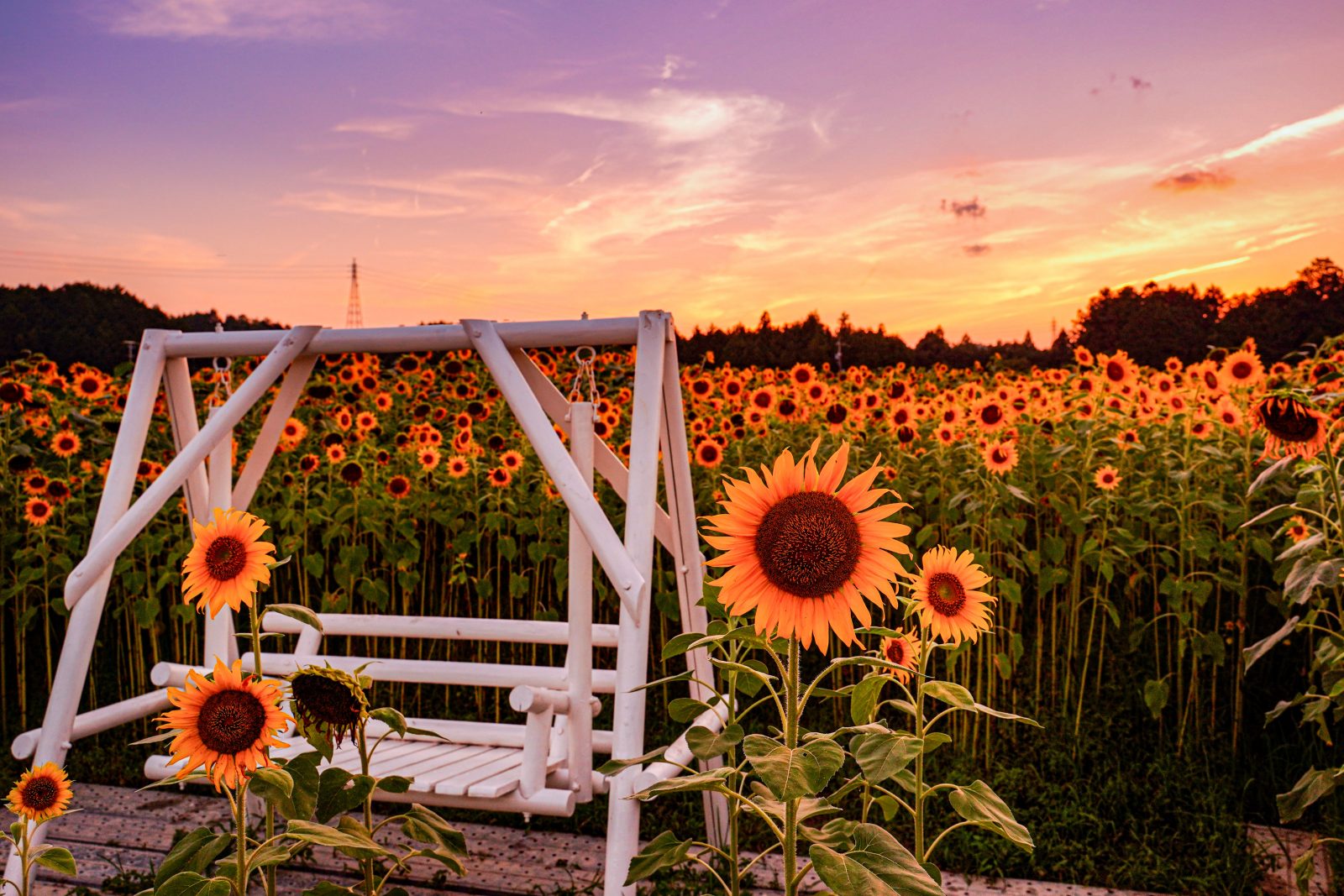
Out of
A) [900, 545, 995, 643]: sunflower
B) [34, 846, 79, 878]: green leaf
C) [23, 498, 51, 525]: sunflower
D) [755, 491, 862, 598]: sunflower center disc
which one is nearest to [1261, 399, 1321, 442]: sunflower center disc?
[900, 545, 995, 643]: sunflower

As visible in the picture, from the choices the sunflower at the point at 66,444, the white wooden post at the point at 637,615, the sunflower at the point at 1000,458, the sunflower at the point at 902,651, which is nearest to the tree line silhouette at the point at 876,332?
the sunflower at the point at 66,444

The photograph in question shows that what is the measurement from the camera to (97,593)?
2.35 metres

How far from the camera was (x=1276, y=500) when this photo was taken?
9.88 ft

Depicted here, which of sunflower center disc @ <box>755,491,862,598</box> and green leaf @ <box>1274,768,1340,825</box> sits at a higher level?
sunflower center disc @ <box>755,491,862,598</box>

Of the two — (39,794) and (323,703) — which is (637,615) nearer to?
(323,703)

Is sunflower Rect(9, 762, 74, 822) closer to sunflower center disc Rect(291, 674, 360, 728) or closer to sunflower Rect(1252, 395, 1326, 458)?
sunflower center disc Rect(291, 674, 360, 728)

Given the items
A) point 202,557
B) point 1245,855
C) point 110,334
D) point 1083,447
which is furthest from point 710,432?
point 110,334

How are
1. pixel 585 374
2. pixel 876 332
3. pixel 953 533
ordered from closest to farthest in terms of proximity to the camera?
1. pixel 585 374
2. pixel 953 533
3. pixel 876 332

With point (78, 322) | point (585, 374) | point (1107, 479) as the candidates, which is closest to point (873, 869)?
point (585, 374)

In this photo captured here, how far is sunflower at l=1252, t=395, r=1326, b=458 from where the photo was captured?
187cm

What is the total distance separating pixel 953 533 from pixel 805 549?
2.07 m

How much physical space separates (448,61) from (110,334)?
3451 millimetres

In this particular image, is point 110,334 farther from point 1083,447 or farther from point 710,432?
point 1083,447

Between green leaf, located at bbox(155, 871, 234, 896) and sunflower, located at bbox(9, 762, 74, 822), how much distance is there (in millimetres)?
399
